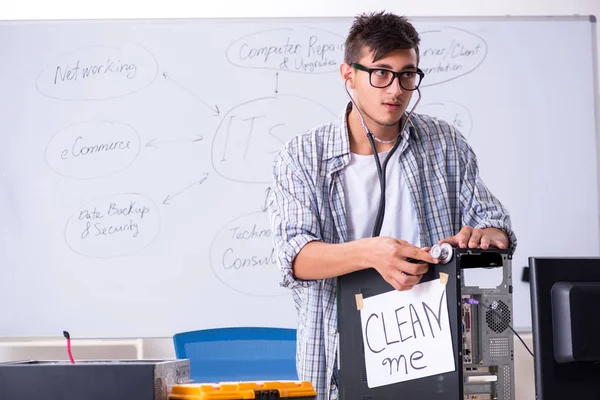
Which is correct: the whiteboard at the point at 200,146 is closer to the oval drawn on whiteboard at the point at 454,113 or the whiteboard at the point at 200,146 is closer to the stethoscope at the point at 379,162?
the oval drawn on whiteboard at the point at 454,113

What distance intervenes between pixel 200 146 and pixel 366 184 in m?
1.36

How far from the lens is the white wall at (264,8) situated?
279 centimetres

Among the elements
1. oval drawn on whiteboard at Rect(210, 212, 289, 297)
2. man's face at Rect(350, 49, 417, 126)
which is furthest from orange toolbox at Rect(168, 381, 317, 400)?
oval drawn on whiteboard at Rect(210, 212, 289, 297)

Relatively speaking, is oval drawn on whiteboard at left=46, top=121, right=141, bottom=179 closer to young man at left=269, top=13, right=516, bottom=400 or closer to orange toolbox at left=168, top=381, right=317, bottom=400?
young man at left=269, top=13, right=516, bottom=400

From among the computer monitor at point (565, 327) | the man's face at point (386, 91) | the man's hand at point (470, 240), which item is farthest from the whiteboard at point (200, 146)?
the computer monitor at point (565, 327)

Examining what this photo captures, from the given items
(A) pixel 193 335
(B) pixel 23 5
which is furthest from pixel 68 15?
(A) pixel 193 335

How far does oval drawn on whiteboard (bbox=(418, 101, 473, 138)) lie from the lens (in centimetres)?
279

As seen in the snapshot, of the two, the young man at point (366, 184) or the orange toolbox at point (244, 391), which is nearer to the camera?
the orange toolbox at point (244, 391)

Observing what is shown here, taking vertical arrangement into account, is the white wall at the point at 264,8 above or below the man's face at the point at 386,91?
above

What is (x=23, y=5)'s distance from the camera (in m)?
2.79

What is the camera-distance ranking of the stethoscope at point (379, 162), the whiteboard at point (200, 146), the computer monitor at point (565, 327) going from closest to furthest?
the computer monitor at point (565, 327)
the stethoscope at point (379, 162)
the whiteboard at point (200, 146)

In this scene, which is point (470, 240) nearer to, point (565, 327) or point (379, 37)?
point (565, 327)

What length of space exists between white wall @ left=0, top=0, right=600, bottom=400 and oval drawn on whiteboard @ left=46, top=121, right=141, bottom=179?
1.39ft

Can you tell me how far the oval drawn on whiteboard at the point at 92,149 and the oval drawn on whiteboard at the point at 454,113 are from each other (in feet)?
3.61
